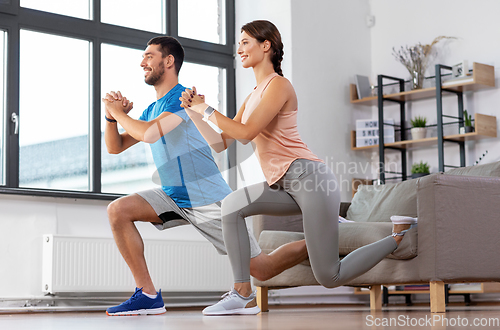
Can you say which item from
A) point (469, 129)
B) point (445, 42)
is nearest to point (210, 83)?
point (445, 42)

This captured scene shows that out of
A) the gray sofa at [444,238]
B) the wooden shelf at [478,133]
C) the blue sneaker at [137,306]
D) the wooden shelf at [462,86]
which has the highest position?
the wooden shelf at [462,86]

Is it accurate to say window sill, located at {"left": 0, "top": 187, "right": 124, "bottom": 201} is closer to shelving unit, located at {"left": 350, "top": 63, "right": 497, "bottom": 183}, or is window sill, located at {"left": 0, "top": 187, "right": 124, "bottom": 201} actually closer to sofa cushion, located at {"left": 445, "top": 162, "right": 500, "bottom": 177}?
shelving unit, located at {"left": 350, "top": 63, "right": 497, "bottom": 183}

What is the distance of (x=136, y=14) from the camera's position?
15.4ft

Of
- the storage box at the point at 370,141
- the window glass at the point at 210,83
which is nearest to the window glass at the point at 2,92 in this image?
the window glass at the point at 210,83

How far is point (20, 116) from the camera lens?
4031 millimetres

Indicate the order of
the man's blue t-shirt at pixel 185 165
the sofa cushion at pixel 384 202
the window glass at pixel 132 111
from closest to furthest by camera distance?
1. the man's blue t-shirt at pixel 185 165
2. the sofa cushion at pixel 384 202
3. the window glass at pixel 132 111

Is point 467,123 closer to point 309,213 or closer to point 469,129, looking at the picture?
point 469,129

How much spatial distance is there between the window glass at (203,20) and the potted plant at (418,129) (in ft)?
5.44

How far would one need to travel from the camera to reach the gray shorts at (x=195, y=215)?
2.65 meters

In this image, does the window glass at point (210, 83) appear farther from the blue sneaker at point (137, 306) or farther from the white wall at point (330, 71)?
the blue sneaker at point (137, 306)

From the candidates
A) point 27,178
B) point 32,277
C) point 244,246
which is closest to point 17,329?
point 244,246

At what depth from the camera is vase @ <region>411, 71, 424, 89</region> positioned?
16.2 feet

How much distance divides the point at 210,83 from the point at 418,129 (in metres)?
1.67

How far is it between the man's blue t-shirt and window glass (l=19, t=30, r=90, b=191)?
1.64m
